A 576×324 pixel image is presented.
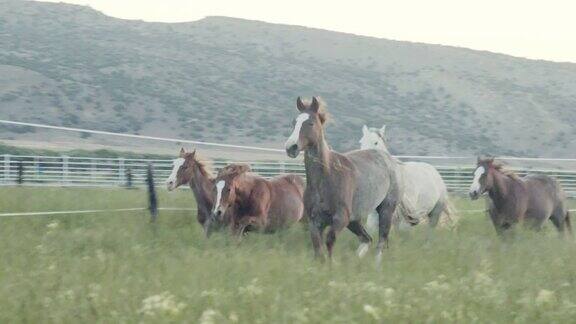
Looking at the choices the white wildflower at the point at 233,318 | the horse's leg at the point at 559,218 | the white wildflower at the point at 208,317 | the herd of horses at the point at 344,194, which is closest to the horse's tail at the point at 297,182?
the herd of horses at the point at 344,194

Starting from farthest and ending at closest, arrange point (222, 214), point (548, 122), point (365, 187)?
point (548, 122), point (222, 214), point (365, 187)

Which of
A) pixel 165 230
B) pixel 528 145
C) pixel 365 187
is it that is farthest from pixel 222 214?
pixel 528 145

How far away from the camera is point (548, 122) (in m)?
99.4

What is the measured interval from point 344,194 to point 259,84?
86.8 meters

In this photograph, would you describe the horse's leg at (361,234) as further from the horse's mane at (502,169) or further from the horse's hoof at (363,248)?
the horse's mane at (502,169)

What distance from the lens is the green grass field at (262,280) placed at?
8867 mm

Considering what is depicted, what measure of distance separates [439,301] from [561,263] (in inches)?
165

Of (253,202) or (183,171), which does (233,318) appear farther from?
(183,171)

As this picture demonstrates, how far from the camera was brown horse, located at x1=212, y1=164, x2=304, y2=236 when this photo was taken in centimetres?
1775

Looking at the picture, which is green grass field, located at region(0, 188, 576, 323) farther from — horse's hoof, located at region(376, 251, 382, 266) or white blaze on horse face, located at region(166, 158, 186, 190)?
white blaze on horse face, located at region(166, 158, 186, 190)

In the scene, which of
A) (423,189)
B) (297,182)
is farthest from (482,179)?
(297,182)

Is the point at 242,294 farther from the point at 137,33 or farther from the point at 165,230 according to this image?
the point at 137,33

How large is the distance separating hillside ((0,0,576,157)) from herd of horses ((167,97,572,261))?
48563 mm

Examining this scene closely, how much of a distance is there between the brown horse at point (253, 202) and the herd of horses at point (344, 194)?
0.01 meters
